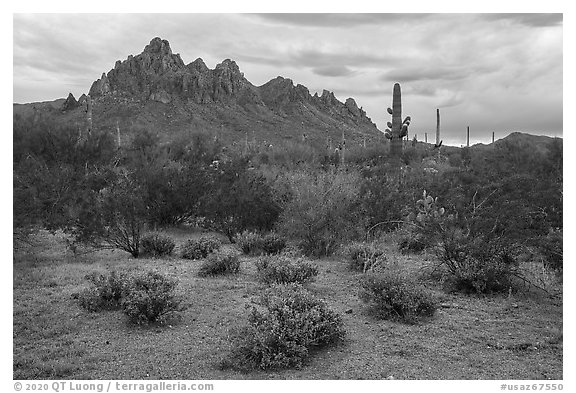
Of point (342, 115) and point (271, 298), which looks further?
point (342, 115)

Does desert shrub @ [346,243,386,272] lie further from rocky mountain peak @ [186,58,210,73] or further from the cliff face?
rocky mountain peak @ [186,58,210,73]

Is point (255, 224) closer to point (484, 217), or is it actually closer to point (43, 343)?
point (484, 217)

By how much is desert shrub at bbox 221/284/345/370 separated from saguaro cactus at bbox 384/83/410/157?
63.4 ft

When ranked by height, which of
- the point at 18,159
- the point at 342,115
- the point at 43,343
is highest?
the point at 342,115

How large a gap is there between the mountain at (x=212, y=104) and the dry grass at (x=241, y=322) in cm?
5031

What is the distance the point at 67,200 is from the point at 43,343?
8.33 m

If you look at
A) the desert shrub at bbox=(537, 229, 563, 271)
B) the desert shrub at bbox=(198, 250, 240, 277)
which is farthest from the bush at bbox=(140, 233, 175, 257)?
the desert shrub at bbox=(537, 229, 563, 271)

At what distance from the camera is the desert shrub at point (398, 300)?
788cm

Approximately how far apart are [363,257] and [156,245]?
5.01m

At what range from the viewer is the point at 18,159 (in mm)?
19938

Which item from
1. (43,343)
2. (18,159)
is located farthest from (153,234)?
(18,159)

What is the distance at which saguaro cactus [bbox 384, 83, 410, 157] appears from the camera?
25.4 m

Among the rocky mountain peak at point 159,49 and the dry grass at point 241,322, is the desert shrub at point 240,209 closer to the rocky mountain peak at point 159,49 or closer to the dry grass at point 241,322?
the dry grass at point 241,322

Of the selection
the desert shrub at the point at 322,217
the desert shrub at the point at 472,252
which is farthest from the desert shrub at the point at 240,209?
the desert shrub at the point at 472,252
